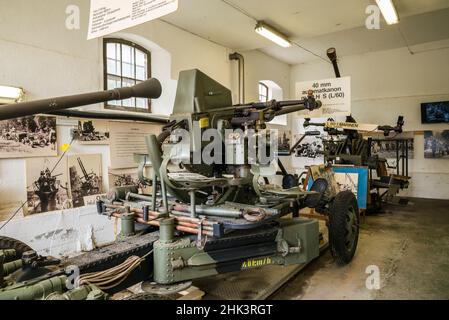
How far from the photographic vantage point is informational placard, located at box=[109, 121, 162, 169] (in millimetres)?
4457

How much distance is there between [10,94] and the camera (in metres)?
3.33

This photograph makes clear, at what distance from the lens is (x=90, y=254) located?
2.03 meters

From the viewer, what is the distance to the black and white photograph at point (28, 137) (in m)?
3.38

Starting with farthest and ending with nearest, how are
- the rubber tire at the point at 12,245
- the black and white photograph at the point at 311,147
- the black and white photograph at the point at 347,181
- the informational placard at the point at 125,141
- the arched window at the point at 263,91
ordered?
the black and white photograph at the point at 311,147
the arched window at the point at 263,91
the black and white photograph at the point at 347,181
the informational placard at the point at 125,141
the rubber tire at the point at 12,245


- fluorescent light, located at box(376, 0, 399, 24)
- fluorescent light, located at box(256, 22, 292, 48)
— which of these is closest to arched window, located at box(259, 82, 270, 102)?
fluorescent light, located at box(256, 22, 292, 48)

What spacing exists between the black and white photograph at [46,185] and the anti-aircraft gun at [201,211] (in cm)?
126

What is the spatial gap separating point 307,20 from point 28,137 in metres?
4.87

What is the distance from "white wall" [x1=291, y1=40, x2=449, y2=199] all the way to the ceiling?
53 centimetres

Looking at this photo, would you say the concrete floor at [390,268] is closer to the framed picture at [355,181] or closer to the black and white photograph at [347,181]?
the framed picture at [355,181]

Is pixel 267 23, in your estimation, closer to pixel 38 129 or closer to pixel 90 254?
pixel 38 129

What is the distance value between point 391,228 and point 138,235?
434 centimetres

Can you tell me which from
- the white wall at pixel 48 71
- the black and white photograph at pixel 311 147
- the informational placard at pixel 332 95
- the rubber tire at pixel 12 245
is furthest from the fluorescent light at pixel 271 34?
the rubber tire at pixel 12 245

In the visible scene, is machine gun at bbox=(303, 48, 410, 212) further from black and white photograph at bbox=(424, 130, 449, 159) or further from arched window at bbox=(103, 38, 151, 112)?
arched window at bbox=(103, 38, 151, 112)
